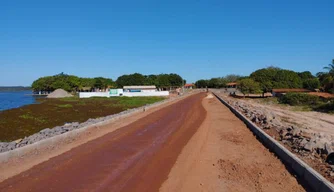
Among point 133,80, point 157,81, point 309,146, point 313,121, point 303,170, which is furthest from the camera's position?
point 133,80

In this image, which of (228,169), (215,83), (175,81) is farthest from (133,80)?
(228,169)

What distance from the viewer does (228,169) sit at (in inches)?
306

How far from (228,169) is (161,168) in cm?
182

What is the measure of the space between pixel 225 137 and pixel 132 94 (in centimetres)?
6421

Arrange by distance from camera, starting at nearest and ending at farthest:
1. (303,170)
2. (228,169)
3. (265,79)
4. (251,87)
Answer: (303,170) < (228,169) < (251,87) < (265,79)

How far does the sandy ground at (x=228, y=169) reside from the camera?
641 cm

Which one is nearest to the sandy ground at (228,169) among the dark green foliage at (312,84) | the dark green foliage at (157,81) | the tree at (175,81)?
the dark green foliage at (312,84)

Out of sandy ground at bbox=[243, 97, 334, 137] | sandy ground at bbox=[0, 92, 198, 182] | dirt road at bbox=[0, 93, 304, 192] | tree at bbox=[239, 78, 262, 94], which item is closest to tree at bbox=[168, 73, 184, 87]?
tree at bbox=[239, 78, 262, 94]

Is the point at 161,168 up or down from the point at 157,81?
down

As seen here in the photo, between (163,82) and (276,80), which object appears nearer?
(276,80)

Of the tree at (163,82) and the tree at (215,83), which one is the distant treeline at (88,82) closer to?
the tree at (163,82)

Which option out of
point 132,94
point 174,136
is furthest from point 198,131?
point 132,94

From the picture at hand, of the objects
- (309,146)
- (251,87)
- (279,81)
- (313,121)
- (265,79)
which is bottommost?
(313,121)

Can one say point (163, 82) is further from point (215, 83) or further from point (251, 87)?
point (251, 87)
